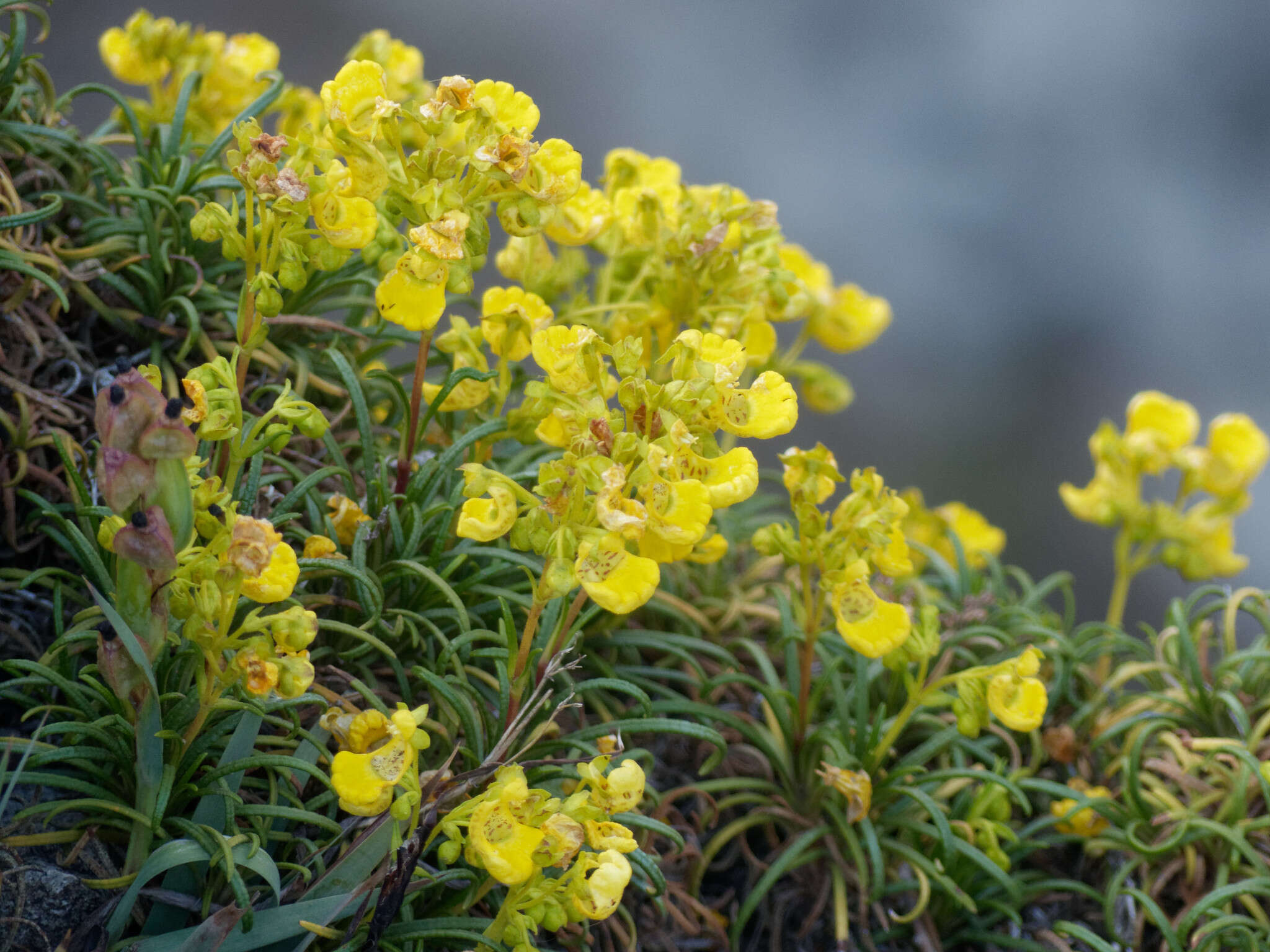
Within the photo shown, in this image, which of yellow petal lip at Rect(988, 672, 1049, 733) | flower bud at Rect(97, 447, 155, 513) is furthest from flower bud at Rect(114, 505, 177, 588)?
yellow petal lip at Rect(988, 672, 1049, 733)

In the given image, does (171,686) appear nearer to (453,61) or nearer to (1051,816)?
(1051,816)

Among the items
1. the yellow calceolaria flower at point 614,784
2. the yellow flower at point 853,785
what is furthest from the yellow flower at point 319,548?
the yellow flower at point 853,785

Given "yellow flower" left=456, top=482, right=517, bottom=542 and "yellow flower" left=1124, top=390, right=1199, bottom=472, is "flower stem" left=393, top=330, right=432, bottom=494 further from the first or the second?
"yellow flower" left=1124, top=390, right=1199, bottom=472

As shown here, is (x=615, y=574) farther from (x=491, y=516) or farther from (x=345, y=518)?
(x=345, y=518)

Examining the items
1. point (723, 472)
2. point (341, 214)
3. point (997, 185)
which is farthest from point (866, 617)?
point (997, 185)

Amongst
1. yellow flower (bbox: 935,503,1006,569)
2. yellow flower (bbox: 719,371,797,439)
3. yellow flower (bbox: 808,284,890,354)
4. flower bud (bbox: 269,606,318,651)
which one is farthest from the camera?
yellow flower (bbox: 935,503,1006,569)
